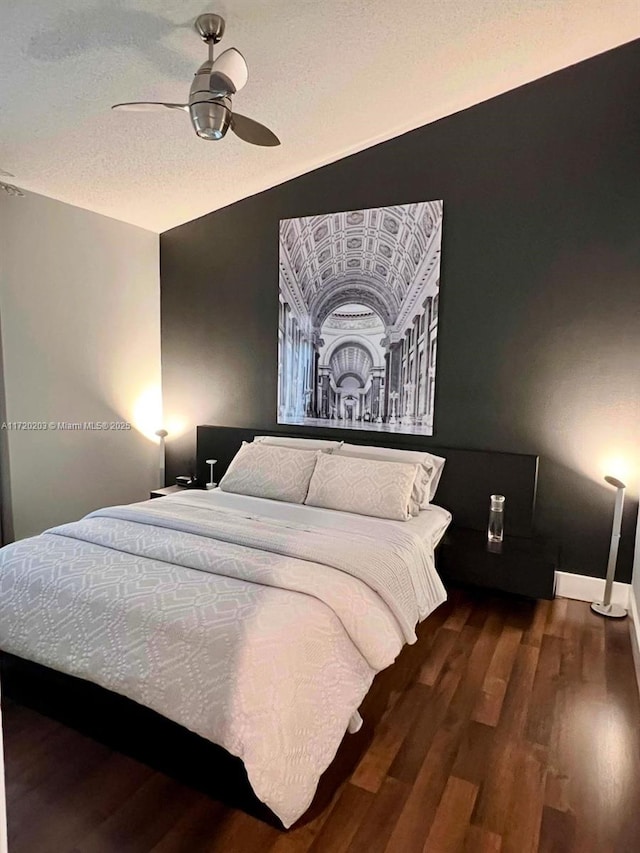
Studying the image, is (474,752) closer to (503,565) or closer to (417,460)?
(503,565)

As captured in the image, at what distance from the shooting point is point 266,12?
2131 millimetres

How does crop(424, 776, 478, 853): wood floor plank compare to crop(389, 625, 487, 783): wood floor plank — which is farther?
crop(389, 625, 487, 783): wood floor plank

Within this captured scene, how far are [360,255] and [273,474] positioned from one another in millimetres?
1681

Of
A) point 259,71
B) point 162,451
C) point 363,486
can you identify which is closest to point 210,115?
point 259,71

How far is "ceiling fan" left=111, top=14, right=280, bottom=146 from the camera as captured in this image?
192 centimetres

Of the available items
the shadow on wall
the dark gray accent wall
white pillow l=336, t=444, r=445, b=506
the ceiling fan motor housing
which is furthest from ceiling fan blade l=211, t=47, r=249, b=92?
the shadow on wall

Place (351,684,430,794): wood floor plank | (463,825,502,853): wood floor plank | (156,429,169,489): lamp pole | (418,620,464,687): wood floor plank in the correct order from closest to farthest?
(463,825,502,853): wood floor plank
(351,684,430,794): wood floor plank
(418,620,464,687): wood floor plank
(156,429,169,489): lamp pole

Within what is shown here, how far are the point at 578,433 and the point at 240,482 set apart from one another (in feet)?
7.21

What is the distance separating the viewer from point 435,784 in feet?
5.70

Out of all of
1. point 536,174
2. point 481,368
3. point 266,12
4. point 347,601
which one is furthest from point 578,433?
point 266,12

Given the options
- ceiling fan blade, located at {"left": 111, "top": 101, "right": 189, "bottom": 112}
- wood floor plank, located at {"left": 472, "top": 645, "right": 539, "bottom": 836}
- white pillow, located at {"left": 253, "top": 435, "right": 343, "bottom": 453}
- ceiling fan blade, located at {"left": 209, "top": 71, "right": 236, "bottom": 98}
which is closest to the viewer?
wood floor plank, located at {"left": 472, "top": 645, "right": 539, "bottom": 836}

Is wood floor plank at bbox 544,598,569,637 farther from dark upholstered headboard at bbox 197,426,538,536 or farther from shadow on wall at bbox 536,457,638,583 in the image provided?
dark upholstered headboard at bbox 197,426,538,536

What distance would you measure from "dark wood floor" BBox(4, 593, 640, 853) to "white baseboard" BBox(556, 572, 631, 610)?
709 millimetres

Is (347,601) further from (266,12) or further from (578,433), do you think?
(266,12)
